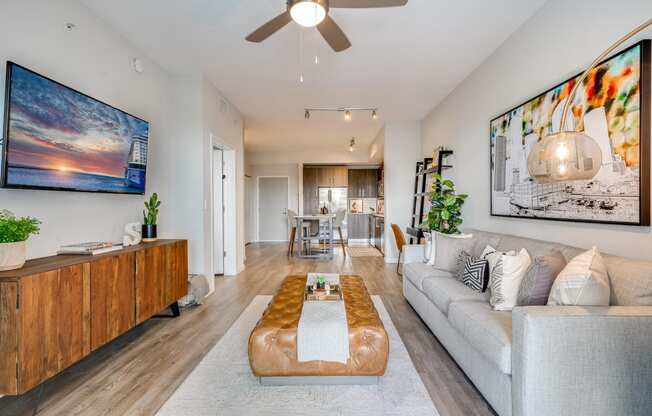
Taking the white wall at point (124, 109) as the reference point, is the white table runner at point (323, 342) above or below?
below

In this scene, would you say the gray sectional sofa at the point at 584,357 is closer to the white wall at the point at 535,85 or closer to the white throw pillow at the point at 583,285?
the white throw pillow at the point at 583,285

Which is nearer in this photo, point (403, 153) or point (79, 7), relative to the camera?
point (79, 7)

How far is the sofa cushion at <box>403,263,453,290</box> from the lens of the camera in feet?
9.59

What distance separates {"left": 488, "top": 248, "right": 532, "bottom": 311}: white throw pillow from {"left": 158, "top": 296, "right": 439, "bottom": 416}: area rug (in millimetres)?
737

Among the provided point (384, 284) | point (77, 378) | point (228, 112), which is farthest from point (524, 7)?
point (77, 378)

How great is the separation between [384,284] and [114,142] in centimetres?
362

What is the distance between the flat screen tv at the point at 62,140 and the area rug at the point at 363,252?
192 inches

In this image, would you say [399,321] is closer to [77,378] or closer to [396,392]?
[396,392]

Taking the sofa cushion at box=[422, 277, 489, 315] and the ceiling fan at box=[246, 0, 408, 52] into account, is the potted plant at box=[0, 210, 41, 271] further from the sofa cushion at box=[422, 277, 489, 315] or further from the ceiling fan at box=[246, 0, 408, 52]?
the sofa cushion at box=[422, 277, 489, 315]

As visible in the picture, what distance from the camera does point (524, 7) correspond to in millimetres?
2477

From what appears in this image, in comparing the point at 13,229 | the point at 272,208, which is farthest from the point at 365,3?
the point at 272,208

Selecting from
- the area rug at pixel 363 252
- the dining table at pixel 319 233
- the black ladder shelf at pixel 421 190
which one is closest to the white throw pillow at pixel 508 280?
the black ladder shelf at pixel 421 190

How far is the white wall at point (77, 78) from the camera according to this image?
78.5 inches

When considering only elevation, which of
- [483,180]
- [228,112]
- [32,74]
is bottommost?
[483,180]
